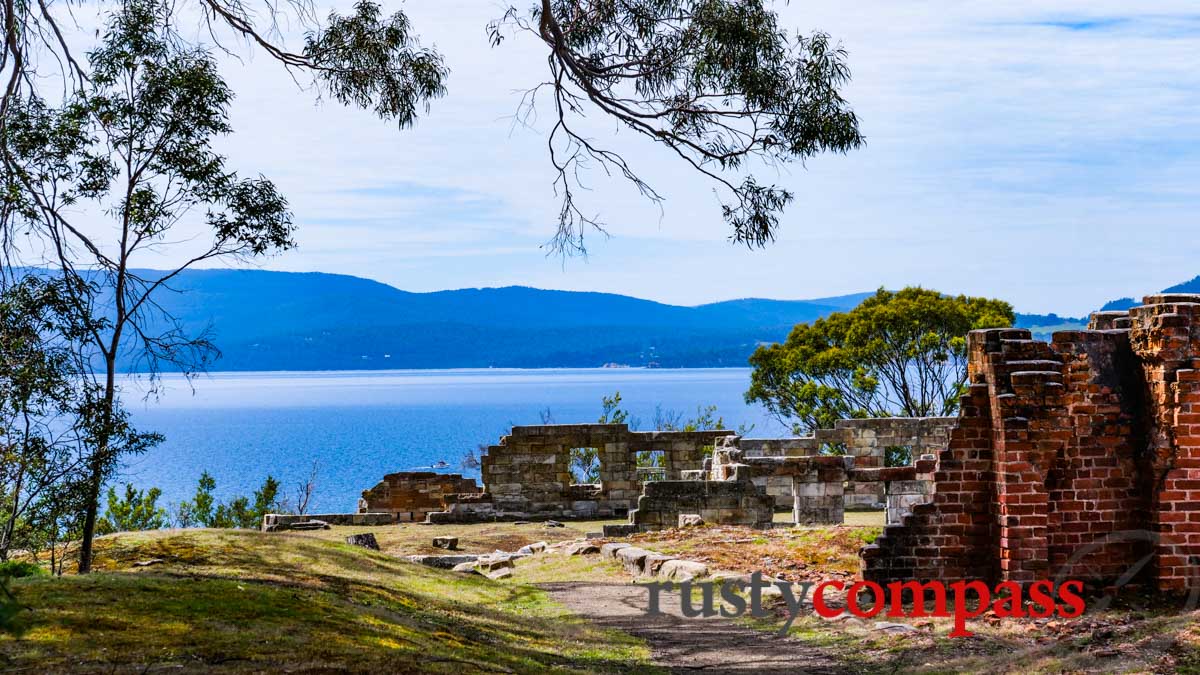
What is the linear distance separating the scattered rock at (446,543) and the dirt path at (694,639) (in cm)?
682

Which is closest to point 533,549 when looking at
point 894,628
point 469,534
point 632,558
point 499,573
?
point 499,573

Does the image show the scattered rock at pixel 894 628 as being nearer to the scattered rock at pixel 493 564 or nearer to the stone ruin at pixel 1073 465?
the stone ruin at pixel 1073 465

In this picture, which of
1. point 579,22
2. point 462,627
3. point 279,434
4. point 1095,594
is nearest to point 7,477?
point 462,627

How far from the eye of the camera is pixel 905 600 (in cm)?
1184

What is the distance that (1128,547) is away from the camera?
37.7ft

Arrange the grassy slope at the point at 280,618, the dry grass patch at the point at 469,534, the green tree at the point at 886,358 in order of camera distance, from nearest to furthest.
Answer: the grassy slope at the point at 280,618
the dry grass patch at the point at 469,534
the green tree at the point at 886,358

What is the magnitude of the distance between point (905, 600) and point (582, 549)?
7.02 m

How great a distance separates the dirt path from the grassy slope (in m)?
0.33

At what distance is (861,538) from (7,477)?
10.4 metres

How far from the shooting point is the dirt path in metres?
9.82

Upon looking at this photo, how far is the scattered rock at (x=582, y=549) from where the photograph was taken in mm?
17842

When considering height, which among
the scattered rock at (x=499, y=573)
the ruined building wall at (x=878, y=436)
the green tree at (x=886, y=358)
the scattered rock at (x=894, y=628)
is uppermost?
the green tree at (x=886, y=358)

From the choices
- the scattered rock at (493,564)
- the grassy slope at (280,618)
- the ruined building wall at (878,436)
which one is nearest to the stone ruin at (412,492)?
the ruined building wall at (878,436)

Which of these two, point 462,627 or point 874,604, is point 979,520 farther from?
point 462,627
